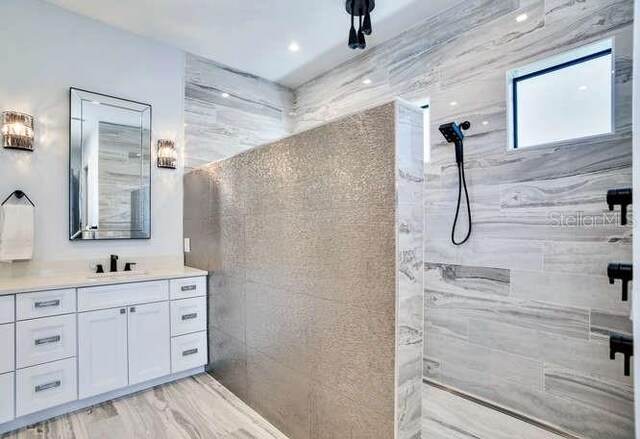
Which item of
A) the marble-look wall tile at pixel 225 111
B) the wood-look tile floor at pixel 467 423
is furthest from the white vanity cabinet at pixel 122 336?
the wood-look tile floor at pixel 467 423

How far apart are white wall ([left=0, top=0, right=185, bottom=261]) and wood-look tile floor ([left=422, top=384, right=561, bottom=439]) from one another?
255 cm

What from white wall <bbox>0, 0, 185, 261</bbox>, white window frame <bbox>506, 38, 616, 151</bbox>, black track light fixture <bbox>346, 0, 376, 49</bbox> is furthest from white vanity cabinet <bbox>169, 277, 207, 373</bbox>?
white window frame <bbox>506, 38, 616, 151</bbox>

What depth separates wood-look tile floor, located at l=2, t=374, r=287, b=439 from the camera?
2.04 metres

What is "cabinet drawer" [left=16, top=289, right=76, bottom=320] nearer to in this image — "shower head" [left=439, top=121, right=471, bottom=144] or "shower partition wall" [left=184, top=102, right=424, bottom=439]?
"shower partition wall" [left=184, top=102, right=424, bottom=439]

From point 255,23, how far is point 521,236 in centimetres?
260

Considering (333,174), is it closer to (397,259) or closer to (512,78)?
(397,259)

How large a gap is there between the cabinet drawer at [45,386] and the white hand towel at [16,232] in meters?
0.79

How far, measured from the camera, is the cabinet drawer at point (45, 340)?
2062mm

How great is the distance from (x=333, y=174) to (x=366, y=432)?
1.18 meters

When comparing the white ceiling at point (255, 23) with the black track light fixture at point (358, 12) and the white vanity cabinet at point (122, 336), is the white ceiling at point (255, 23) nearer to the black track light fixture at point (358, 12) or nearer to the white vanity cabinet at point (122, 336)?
the black track light fixture at point (358, 12)

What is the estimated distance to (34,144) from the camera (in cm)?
249

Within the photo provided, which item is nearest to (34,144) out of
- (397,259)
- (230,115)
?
(230,115)

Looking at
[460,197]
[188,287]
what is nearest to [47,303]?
[188,287]

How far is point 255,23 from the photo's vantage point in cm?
281
